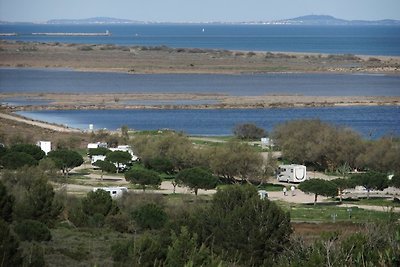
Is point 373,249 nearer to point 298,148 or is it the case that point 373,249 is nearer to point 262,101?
point 298,148

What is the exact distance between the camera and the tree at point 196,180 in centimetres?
3022

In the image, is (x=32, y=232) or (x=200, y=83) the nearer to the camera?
(x=32, y=232)

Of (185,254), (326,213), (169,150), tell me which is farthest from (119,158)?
(185,254)

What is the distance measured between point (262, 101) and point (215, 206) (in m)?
45.9

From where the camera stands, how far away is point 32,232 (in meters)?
17.6

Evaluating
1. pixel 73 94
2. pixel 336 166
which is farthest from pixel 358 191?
pixel 73 94

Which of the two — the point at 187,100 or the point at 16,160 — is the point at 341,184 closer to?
the point at 16,160

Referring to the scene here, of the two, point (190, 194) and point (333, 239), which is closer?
point (333, 239)

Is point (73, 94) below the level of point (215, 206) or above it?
below

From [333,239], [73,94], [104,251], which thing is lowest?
[73,94]

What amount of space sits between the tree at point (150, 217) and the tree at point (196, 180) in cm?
822

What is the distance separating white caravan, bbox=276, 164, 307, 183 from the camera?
33.8 meters

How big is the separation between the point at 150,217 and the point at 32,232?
4384 millimetres

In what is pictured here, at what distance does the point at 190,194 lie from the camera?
3011 centimetres
